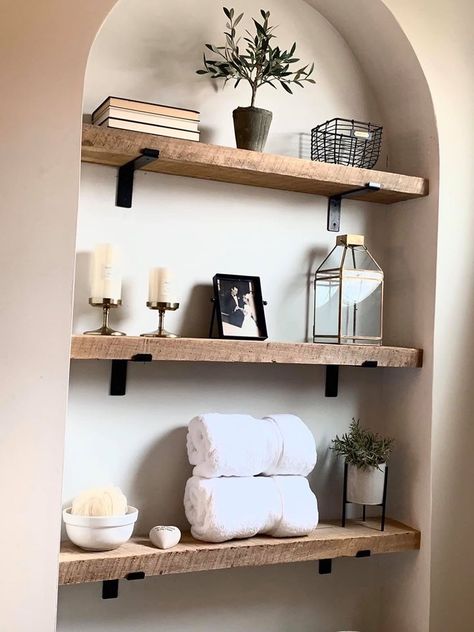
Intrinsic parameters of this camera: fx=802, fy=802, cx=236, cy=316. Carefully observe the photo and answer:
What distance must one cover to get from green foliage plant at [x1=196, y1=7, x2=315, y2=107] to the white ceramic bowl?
107cm

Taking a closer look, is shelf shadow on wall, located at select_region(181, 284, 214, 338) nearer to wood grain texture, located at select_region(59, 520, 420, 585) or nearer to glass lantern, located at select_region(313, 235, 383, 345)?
glass lantern, located at select_region(313, 235, 383, 345)

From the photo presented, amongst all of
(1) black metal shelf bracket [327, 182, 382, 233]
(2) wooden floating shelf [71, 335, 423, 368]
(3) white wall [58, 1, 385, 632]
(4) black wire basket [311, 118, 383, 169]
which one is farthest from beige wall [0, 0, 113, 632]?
(1) black metal shelf bracket [327, 182, 382, 233]

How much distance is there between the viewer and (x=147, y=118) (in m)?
1.87

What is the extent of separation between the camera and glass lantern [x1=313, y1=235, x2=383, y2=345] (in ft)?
6.98

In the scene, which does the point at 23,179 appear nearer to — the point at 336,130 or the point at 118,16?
the point at 118,16

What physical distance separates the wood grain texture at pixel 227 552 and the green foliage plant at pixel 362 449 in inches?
7.1

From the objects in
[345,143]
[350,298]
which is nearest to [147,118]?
[345,143]

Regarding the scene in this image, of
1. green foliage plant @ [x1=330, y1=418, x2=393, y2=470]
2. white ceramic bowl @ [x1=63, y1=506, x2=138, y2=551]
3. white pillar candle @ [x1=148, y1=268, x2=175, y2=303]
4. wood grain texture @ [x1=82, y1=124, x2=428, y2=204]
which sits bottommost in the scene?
white ceramic bowl @ [x1=63, y1=506, x2=138, y2=551]

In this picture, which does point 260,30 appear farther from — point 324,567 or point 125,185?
point 324,567

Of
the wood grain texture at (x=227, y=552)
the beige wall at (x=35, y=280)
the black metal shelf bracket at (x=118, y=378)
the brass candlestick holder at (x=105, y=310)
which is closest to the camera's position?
the beige wall at (x=35, y=280)

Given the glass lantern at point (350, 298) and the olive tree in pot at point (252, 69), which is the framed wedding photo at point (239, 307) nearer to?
the glass lantern at point (350, 298)

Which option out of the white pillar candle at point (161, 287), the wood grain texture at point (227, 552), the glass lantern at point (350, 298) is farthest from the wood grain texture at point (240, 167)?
the wood grain texture at point (227, 552)

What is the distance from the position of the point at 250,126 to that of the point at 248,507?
0.93 metres

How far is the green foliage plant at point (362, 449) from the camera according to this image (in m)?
2.12
